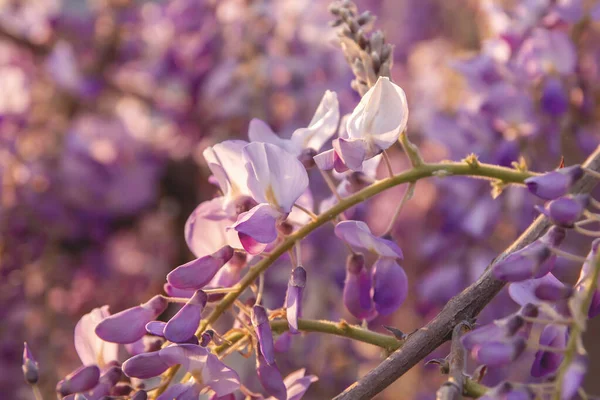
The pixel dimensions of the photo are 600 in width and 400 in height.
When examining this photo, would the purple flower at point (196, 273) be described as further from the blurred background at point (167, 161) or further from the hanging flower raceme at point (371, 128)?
the blurred background at point (167, 161)

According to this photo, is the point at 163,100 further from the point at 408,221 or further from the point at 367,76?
the point at 367,76

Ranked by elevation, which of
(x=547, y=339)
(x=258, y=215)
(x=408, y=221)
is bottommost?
(x=408, y=221)

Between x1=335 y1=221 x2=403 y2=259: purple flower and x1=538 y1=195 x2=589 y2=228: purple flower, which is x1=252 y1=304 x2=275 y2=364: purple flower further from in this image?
Answer: x1=538 y1=195 x2=589 y2=228: purple flower

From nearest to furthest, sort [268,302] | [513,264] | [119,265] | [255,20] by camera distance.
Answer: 1. [513,264]
2. [268,302]
3. [255,20]
4. [119,265]

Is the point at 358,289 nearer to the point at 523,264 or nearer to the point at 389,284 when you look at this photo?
the point at 389,284

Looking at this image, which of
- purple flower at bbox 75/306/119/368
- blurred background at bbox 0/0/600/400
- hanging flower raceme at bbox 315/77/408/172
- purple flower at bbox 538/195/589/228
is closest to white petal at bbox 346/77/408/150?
hanging flower raceme at bbox 315/77/408/172

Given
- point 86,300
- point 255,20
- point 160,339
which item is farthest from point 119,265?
point 160,339

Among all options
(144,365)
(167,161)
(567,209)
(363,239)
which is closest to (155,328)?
(144,365)
